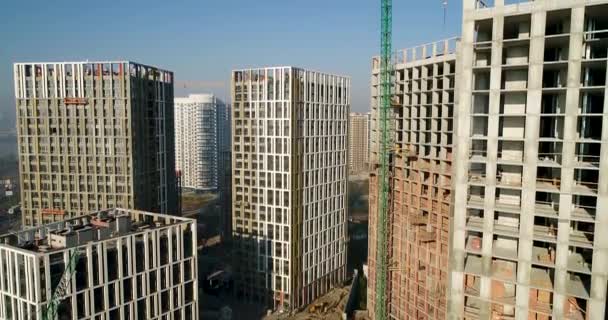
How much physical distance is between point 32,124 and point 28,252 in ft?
143

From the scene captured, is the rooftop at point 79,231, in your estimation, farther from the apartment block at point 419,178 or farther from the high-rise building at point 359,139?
the high-rise building at point 359,139

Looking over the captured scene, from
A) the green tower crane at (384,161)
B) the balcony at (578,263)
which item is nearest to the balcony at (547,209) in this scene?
the balcony at (578,263)

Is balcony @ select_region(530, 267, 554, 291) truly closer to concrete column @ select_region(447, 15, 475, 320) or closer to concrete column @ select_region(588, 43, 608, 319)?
concrete column @ select_region(588, 43, 608, 319)

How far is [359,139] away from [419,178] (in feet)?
394

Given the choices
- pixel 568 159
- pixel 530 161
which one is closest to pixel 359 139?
pixel 530 161

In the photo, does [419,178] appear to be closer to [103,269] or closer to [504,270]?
[504,270]

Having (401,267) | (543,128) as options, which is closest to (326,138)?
(401,267)

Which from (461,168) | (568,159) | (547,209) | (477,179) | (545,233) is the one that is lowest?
(545,233)

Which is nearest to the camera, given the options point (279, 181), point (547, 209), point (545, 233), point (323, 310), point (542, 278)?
point (547, 209)

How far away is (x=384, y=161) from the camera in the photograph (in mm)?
47969

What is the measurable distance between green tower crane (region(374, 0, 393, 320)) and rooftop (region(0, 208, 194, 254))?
2127 cm

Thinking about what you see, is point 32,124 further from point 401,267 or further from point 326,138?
point 401,267

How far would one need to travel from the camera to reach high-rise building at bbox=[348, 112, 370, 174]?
154000 mm

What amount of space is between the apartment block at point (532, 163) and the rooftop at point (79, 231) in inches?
1100
